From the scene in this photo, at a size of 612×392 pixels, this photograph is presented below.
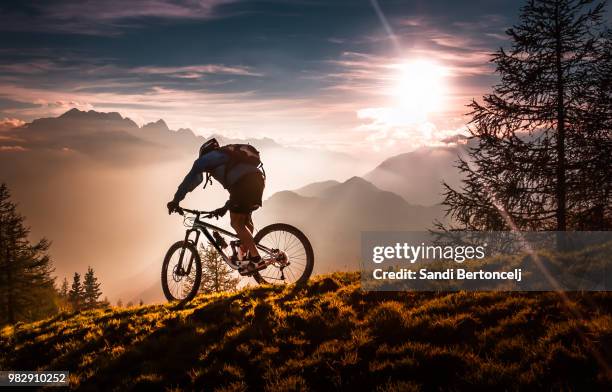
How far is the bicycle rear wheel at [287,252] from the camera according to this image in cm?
884

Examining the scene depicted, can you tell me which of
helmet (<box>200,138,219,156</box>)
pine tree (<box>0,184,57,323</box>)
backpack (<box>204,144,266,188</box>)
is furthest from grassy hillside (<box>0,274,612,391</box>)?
pine tree (<box>0,184,57,323</box>)

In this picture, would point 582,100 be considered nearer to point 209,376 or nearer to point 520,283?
point 520,283

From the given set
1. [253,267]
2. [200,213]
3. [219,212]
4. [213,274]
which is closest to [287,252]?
[253,267]

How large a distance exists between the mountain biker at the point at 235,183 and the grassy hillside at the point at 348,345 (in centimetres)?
119

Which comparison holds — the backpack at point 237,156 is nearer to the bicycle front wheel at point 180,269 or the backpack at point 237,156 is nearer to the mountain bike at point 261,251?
the mountain bike at point 261,251

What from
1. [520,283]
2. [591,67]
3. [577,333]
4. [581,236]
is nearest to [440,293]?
[520,283]

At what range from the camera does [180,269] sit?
966 centimetres

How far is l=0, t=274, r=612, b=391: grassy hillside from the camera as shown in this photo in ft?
15.0

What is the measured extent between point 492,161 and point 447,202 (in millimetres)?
2120

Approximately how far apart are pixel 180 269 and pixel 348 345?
5.38m

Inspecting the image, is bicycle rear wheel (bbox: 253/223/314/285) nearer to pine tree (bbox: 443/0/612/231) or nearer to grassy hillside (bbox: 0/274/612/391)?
grassy hillside (bbox: 0/274/612/391)

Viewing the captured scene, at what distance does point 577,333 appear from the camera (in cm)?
504

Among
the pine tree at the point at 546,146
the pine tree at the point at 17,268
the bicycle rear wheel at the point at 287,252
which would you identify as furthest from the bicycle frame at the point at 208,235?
the pine tree at the point at 17,268

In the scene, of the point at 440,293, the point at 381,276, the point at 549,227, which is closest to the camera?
the point at 440,293
